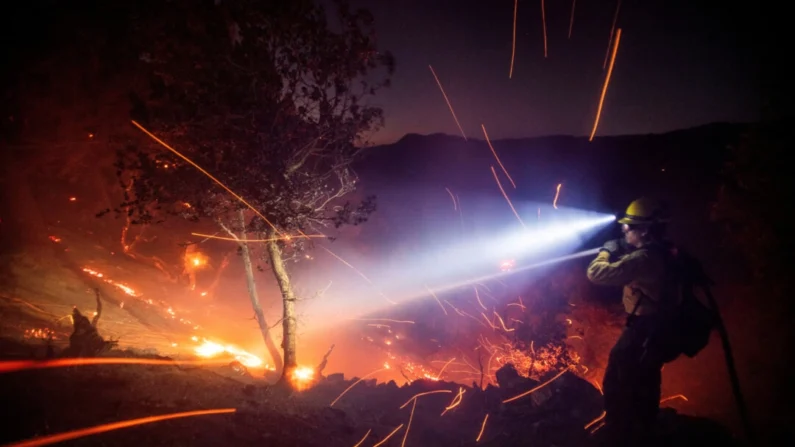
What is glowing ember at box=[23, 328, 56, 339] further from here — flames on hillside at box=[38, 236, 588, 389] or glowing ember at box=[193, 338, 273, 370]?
glowing ember at box=[193, 338, 273, 370]

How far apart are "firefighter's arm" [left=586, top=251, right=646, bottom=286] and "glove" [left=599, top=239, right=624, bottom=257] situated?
41cm

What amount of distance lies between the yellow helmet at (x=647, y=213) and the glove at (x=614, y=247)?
45 cm

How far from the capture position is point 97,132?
52.0 feet

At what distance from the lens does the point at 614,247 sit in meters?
6.94

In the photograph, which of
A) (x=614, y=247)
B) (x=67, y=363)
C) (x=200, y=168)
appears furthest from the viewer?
(x=200, y=168)

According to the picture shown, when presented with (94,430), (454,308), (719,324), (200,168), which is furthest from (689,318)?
(454,308)

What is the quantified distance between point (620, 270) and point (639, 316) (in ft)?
3.47

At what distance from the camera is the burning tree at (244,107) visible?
8.98 metres

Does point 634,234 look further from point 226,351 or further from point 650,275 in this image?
point 226,351

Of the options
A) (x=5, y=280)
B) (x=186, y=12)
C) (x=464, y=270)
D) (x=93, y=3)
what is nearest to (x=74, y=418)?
Result: (x=186, y=12)

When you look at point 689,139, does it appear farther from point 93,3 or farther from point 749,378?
point 93,3

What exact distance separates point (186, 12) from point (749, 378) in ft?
55.8

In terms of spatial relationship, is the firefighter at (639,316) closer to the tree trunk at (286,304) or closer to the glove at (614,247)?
the glove at (614,247)

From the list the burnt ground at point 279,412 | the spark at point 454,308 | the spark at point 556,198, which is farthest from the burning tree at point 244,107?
the spark at point 556,198
